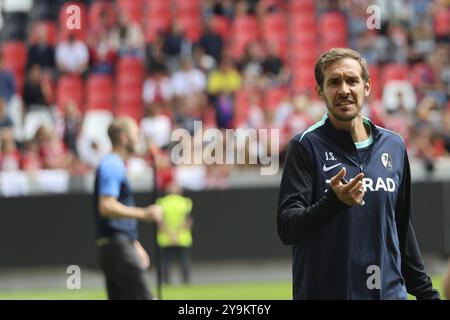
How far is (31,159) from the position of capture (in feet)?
65.8

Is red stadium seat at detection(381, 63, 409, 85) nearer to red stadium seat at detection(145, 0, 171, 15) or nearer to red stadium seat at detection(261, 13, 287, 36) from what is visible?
red stadium seat at detection(261, 13, 287, 36)

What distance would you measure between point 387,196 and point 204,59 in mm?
17415

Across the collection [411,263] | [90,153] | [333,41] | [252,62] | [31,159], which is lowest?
[411,263]

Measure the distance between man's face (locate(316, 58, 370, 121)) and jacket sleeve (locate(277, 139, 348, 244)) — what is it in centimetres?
28

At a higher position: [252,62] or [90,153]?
[252,62]

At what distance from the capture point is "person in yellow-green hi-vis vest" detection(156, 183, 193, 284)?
1936 centimetres

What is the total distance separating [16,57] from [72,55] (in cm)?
200

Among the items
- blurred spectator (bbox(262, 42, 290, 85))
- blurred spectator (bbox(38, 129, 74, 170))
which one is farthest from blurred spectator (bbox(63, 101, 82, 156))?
blurred spectator (bbox(262, 42, 290, 85))

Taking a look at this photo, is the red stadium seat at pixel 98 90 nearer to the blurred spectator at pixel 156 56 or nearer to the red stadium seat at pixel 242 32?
the blurred spectator at pixel 156 56

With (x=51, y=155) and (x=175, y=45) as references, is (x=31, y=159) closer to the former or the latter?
(x=51, y=155)

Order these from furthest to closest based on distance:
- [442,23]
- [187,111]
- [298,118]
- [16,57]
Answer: [16,57] → [442,23] → [187,111] → [298,118]

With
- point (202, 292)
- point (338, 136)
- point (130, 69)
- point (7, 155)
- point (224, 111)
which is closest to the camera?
point (338, 136)

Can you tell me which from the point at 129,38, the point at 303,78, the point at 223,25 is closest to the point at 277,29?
the point at 223,25

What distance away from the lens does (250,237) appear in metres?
20.2
